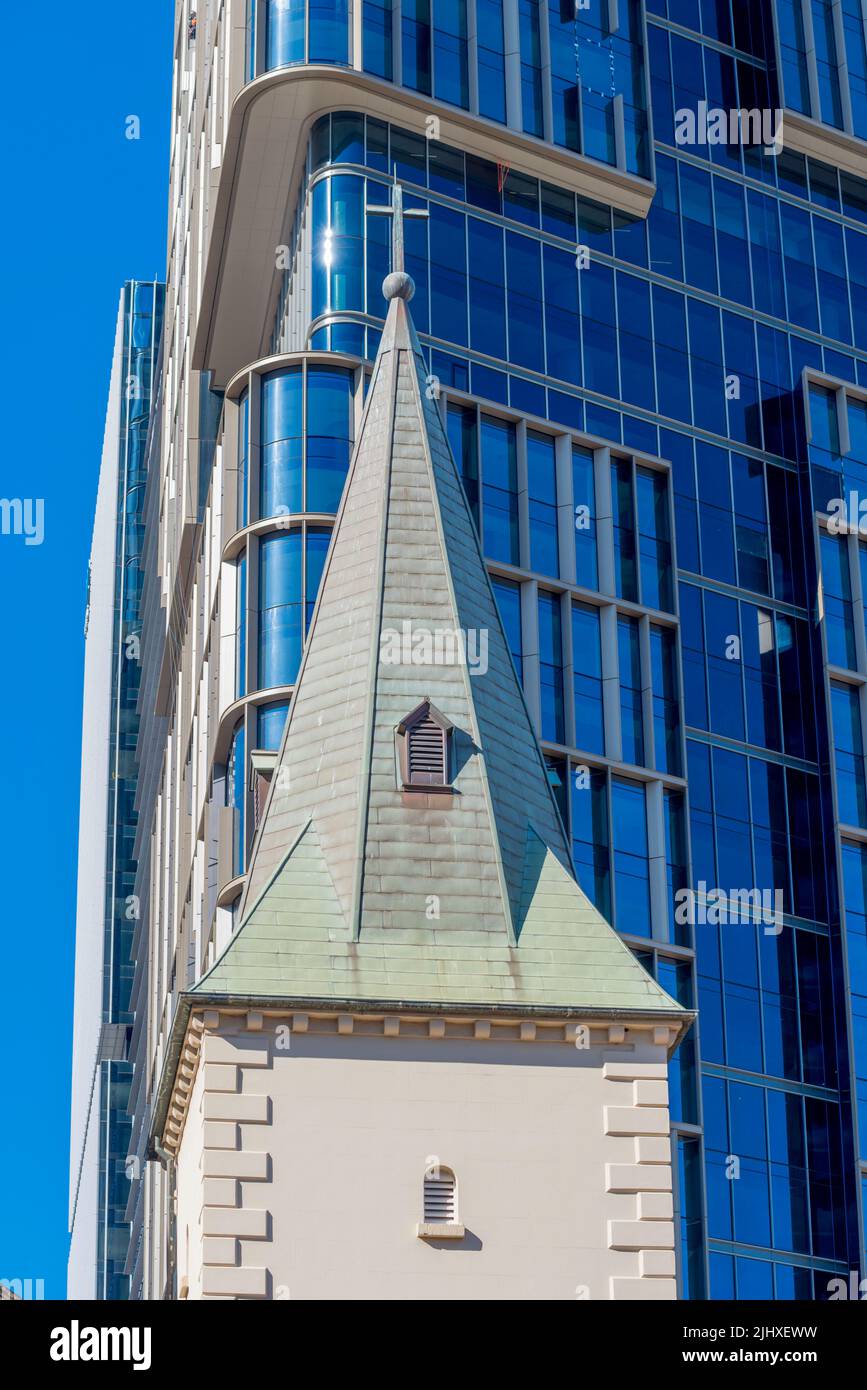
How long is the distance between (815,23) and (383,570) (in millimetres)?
55719

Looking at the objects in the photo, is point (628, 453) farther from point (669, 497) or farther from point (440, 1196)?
point (440, 1196)

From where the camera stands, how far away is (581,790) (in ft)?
243

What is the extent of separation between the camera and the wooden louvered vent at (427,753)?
36625mm

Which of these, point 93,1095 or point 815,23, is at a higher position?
point 815,23

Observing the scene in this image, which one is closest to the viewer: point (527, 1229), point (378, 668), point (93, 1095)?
point (527, 1229)

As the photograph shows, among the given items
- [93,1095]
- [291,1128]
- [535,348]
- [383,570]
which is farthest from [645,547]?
[93,1095]

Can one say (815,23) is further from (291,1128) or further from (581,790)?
(291,1128)

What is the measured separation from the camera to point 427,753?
36.6 meters

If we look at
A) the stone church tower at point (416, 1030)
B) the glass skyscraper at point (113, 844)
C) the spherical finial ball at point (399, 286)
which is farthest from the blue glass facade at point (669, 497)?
the glass skyscraper at point (113, 844)

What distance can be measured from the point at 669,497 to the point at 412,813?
45183mm

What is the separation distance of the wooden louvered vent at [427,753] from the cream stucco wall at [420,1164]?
11.8 ft

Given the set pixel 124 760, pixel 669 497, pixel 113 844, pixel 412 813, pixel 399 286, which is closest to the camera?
pixel 412 813

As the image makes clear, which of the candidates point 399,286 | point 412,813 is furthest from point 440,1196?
point 399,286

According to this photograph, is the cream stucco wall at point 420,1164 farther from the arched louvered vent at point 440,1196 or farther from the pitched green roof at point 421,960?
the pitched green roof at point 421,960
